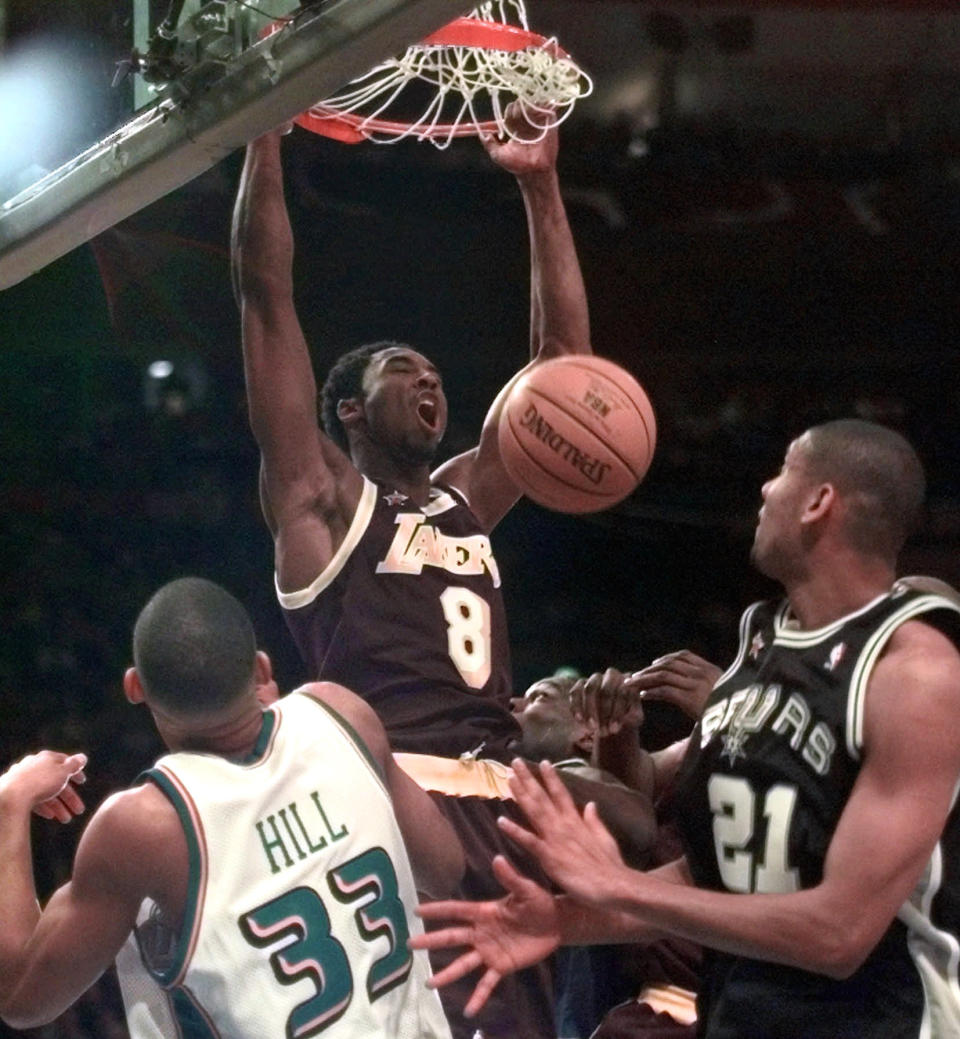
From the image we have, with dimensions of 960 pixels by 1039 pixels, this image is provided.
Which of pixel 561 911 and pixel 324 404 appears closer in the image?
pixel 561 911

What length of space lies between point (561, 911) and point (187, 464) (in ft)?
15.5

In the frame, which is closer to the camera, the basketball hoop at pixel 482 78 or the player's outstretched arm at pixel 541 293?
the basketball hoop at pixel 482 78

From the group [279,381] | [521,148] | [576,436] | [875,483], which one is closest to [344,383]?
[279,381]

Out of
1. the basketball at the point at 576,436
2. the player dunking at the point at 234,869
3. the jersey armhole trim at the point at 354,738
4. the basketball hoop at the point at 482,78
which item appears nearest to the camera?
the player dunking at the point at 234,869

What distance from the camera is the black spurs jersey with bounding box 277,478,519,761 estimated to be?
3500mm

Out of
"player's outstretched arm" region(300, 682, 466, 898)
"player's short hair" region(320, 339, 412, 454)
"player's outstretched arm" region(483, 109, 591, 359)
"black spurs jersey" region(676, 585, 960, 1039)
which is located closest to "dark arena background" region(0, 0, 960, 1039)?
"player's short hair" region(320, 339, 412, 454)

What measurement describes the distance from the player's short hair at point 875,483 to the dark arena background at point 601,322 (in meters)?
4.06

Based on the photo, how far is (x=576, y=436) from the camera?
11.1 ft

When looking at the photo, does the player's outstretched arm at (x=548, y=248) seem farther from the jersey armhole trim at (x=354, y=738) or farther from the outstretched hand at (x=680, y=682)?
the jersey armhole trim at (x=354, y=738)

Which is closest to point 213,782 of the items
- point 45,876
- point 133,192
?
point 133,192

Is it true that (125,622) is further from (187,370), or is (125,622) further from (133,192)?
(133,192)

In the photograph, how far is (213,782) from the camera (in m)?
2.41

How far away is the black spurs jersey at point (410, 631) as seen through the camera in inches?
138

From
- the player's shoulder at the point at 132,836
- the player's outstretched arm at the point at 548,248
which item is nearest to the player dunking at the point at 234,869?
the player's shoulder at the point at 132,836
